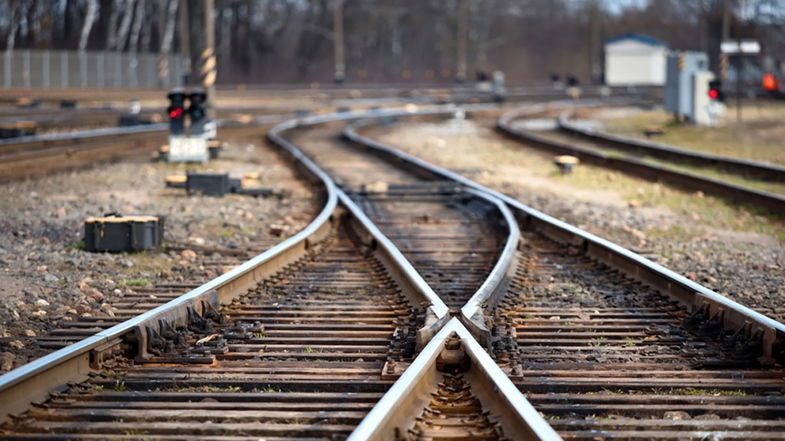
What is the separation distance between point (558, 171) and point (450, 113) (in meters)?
22.7

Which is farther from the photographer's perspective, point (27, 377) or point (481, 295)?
point (481, 295)

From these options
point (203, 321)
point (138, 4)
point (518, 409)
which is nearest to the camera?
point (518, 409)

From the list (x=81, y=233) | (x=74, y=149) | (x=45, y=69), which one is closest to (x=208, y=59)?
(x=74, y=149)

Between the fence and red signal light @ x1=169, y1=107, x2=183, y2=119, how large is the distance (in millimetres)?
40116

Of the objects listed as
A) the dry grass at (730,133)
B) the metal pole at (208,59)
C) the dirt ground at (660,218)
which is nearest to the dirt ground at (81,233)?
the dirt ground at (660,218)

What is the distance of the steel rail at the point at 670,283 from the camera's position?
629 cm

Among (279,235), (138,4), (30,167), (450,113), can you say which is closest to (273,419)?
(279,235)

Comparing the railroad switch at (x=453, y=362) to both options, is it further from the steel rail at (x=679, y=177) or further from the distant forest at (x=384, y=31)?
the distant forest at (x=384, y=31)

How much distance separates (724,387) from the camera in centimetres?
567

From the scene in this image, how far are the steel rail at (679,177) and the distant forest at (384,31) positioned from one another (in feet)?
114

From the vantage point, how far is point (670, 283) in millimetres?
7980

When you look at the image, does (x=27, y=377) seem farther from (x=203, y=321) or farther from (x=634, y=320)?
(x=634, y=320)

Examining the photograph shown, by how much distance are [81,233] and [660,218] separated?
6.41m

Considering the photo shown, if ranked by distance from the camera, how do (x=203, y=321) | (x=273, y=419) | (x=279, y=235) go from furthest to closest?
(x=279, y=235)
(x=203, y=321)
(x=273, y=419)
